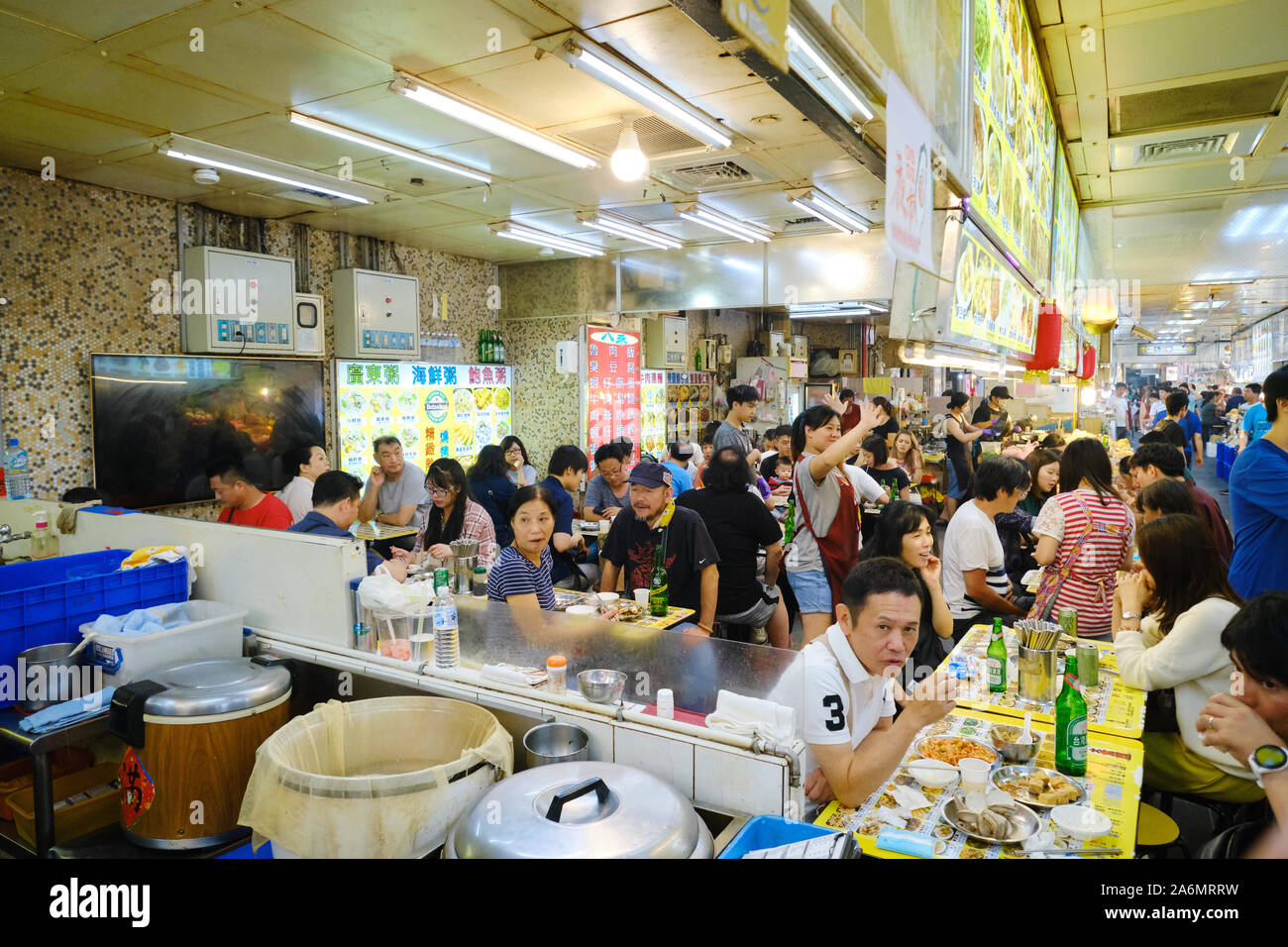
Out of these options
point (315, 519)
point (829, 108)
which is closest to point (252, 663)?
point (315, 519)

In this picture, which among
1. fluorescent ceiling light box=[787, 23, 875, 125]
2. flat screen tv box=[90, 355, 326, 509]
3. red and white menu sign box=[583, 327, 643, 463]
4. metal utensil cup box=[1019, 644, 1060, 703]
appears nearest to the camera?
fluorescent ceiling light box=[787, 23, 875, 125]

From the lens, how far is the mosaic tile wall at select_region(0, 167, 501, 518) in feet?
17.1

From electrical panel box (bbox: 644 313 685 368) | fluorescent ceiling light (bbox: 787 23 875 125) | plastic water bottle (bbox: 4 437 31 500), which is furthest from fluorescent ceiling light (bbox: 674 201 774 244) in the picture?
plastic water bottle (bbox: 4 437 31 500)

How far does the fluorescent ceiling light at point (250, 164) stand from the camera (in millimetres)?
4781

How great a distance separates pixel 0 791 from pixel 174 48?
3.22 meters

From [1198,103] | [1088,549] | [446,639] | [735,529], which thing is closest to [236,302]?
[735,529]

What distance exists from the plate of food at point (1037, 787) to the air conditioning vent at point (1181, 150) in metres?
6.94

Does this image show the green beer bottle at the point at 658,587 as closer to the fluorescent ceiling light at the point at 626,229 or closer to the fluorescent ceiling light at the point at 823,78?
the fluorescent ceiling light at the point at 823,78

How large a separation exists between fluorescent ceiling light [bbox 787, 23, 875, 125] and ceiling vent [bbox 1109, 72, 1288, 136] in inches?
164

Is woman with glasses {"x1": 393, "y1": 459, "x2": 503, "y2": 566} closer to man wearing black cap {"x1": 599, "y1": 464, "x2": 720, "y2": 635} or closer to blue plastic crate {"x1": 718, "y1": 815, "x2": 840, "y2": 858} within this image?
man wearing black cap {"x1": 599, "y1": 464, "x2": 720, "y2": 635}

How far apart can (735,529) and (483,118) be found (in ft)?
9.46

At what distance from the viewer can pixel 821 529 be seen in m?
5.09

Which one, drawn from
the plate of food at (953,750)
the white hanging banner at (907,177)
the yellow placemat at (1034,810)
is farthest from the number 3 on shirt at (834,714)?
the white hanging banner at (907,177)

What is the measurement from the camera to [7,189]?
5.14 metres
